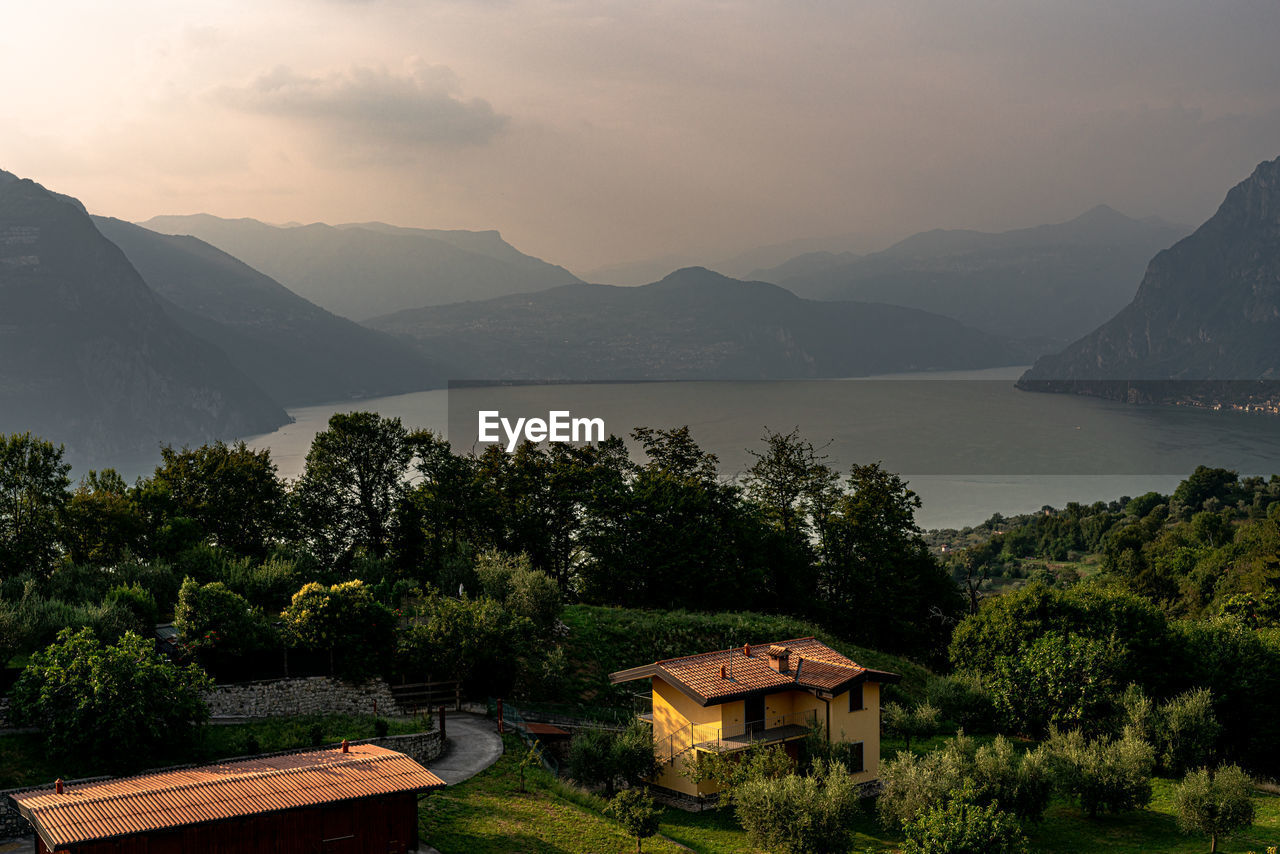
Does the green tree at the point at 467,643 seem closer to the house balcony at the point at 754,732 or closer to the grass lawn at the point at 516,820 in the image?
the grass lawn at the point at 516,820

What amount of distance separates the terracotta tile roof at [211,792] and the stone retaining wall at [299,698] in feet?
16.8

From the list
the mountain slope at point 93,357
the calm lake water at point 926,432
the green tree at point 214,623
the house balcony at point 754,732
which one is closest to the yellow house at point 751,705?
the house balcony at point 754,732

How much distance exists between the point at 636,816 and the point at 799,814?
3.33 metres

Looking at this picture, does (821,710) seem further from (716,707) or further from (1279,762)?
(1279,762)

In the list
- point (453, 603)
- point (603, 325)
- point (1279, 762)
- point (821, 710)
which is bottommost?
point (1279, 762)

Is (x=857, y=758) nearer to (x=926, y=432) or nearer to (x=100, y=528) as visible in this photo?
(x=100, y=528)

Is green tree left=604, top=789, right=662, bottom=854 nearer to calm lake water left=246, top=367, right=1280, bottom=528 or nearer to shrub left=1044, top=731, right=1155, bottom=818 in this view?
shrub left=1044, top=731, right=1155, bottom=818

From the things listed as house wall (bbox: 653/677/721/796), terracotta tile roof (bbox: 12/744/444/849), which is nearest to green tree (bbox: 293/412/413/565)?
house wall (bbox: 653/677/721/796)

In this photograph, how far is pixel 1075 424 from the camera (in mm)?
165375

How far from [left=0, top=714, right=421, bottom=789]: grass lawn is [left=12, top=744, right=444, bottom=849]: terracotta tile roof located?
81.0 inches

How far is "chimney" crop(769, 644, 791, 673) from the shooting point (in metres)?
26.5

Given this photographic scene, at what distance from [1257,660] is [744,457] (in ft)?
196

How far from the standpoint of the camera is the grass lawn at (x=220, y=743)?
19.3 m

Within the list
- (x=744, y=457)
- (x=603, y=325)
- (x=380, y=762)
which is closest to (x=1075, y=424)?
(x=603, y=325)
